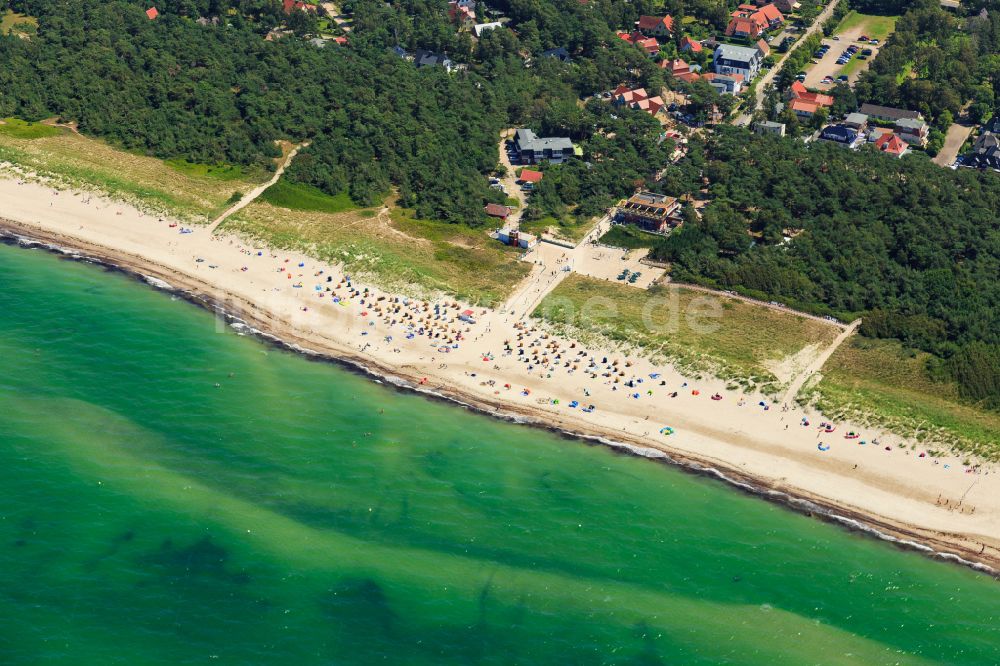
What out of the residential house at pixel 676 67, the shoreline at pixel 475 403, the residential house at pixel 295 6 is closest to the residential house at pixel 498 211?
the shoreline at pixel 475 403

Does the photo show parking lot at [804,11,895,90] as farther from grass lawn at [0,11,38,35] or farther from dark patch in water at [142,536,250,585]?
grass lawn at [0,11,38,35]

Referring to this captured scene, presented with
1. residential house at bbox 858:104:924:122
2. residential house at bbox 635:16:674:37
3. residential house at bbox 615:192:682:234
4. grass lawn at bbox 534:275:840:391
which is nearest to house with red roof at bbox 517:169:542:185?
residential house at bbox 615:192:682:234

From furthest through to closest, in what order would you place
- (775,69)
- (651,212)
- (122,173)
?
(775,69) → (122,173) → (651,212)

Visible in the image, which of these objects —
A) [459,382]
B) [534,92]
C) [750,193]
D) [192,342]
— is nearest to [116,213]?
[192,342]

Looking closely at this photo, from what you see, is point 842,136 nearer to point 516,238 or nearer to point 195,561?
point 516,238

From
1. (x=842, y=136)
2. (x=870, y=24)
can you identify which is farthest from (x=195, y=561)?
(x=870, y=24)

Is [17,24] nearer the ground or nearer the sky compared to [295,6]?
nearer the ground
